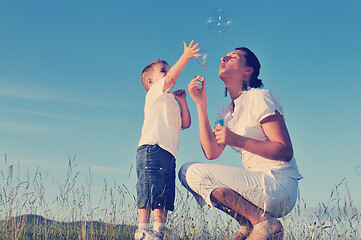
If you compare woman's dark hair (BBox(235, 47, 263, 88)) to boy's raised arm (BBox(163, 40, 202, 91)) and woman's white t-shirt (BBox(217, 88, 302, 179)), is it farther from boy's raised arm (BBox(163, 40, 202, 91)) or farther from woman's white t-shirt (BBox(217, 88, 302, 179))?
boy's raised arm (BBox(163, 40, 202, 91))

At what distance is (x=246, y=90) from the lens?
492 centimetres

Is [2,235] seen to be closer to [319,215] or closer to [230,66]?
[230,66]

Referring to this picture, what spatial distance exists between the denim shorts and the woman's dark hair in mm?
1559

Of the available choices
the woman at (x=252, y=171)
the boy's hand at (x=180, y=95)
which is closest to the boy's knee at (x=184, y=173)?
the woman at (x=252, y=171)

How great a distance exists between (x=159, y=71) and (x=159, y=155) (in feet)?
4.80

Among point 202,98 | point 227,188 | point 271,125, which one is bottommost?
point 227,188

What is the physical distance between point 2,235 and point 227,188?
3.74 m

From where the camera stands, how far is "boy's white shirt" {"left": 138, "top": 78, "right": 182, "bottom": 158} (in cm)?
459

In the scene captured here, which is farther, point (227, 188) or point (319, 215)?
point (319, 215)

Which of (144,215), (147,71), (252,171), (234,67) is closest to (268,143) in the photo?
(252,171)

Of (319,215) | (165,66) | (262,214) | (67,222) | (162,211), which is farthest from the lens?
(67,222)

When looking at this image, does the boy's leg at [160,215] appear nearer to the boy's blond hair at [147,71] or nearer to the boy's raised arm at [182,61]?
the boy's raised arm at [182,61]

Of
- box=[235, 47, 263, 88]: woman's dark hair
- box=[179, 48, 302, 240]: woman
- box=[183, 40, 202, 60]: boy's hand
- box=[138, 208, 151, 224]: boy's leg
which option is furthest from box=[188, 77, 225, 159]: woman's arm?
box=[138, 208, 151, 224]: boy's leg

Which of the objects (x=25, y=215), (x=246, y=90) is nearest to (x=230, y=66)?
(x=246, y=90)
